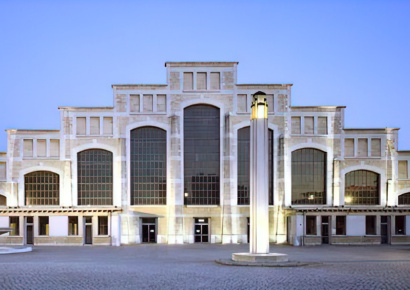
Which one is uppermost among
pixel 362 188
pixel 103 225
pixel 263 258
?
pixel 362 188

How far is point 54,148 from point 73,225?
25.6ft

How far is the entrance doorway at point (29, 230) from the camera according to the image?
2098 inches

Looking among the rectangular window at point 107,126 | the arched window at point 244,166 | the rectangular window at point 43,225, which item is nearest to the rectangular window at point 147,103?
the rectangular window at point 107,126

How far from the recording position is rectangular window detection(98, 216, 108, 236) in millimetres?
53500

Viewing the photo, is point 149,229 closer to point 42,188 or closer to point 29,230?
point 42,188

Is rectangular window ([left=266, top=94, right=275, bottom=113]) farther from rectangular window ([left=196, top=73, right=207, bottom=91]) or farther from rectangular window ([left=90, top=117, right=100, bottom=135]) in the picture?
rectangular window ([left=90, top=117, right=100, bottom=135])

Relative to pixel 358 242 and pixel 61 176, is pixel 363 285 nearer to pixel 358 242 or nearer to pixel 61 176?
pixel 358 242

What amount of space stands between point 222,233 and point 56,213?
15.5 m

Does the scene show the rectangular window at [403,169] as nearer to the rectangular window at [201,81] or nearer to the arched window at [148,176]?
the rectangular window at [201,81]

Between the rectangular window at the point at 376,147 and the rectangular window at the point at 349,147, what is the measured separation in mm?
1947

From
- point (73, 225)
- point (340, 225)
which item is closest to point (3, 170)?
point (73, 225)

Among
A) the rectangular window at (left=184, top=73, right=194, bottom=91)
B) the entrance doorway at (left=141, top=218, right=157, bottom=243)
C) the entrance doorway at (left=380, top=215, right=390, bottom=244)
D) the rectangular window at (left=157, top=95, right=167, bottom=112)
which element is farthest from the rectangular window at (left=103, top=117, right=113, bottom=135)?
the entrance doorway at (left=380, top=215, right=390, bottom=244)

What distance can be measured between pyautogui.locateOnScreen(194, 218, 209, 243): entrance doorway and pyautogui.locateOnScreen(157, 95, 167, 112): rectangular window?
36.5 ft

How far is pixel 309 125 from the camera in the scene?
5625 centimetres
